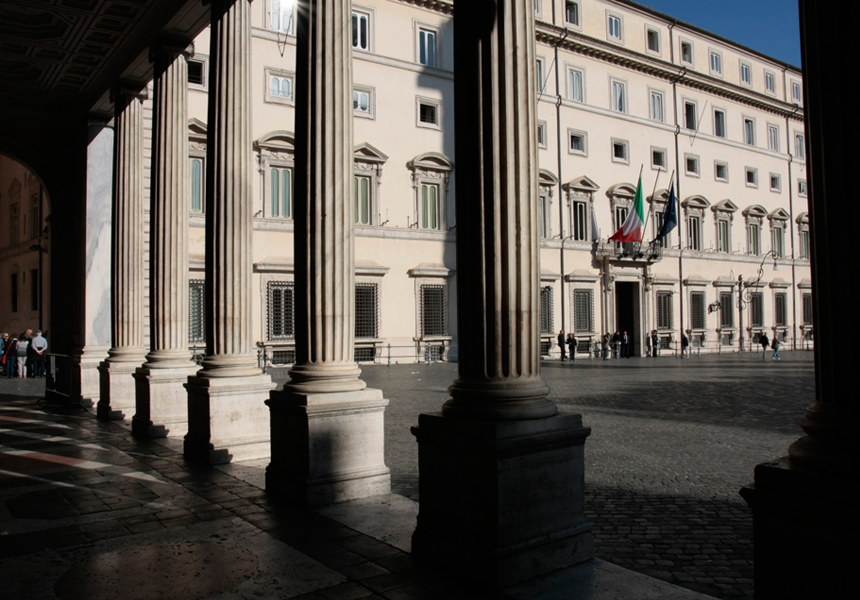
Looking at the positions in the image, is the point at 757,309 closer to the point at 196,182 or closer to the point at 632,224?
the point at 632,224

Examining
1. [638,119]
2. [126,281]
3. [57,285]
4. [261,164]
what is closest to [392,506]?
[126,281]

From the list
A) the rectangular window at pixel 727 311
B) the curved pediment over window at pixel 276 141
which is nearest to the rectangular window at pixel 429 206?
the curved pediment over window at pixel 276 141

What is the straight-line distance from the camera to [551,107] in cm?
2817

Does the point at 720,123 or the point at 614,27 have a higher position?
the point at 614,27

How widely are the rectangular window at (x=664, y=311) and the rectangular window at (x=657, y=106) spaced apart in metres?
7.84

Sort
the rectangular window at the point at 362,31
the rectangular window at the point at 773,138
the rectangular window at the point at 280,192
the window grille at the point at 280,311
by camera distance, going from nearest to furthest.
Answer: the window grille at the point at 280,311 < the rectangular window at the point at 280,192 < the rectangular window at the point at 362,31 < the rectangular window at the point at 773,138

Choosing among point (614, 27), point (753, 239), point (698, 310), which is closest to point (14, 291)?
point (614, 27)

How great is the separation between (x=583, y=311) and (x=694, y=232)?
27.1 ft

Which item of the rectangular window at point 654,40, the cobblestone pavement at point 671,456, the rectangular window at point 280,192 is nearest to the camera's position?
the cobblestone pavement at point 671,456

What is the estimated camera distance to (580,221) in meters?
29.3

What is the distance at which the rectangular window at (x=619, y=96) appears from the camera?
3030cm

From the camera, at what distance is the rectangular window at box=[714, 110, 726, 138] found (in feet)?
112

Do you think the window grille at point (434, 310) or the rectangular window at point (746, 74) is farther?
the rectangular window at point (746, 74)

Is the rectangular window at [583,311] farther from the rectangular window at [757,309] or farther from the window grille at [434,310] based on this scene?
the rectangular window at [757,309]
